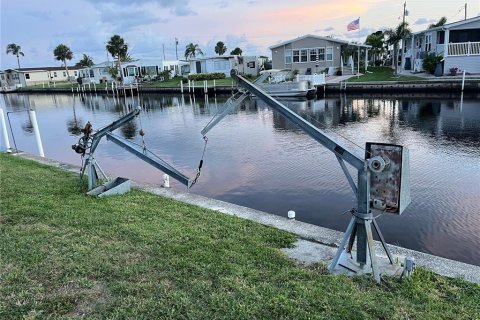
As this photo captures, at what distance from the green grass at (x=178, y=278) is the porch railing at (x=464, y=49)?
33.8m

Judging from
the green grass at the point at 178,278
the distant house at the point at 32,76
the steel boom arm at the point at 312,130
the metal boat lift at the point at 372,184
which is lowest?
the green grass at the point at 178,278

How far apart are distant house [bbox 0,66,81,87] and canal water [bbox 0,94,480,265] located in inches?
2400

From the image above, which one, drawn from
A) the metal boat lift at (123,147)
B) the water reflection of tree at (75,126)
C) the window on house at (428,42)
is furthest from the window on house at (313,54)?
the metal boat lift at (123,147)

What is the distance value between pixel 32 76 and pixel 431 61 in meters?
79.4

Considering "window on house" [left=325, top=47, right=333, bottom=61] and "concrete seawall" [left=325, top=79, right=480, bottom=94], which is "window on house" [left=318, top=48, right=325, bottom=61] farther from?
"concrete seawall" [left=325, top=79, right=480, bottom=94]

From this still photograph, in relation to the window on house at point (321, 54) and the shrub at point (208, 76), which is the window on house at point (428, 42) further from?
the shrub at point (208, 76)

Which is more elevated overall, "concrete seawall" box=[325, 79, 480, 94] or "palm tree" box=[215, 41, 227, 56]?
"palm tree" box=[215, 41, 227, 56]

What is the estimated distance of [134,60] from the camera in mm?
65875

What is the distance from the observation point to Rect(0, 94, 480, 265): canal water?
27.3 feet

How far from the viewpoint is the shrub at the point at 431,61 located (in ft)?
114

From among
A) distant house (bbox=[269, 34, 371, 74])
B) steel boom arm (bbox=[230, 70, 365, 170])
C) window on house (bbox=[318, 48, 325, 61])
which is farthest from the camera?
window on house (bbox=[318, 48, 325, 61])

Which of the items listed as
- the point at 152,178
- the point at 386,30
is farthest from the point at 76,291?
the point at 386,30

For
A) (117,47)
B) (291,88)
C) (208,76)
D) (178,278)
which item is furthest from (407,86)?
(117,47)

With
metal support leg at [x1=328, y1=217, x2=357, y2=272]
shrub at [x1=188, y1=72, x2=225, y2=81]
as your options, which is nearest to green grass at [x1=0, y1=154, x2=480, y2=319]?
metal support leg at [x1=328, y1=217, x2=357, y2=272]
